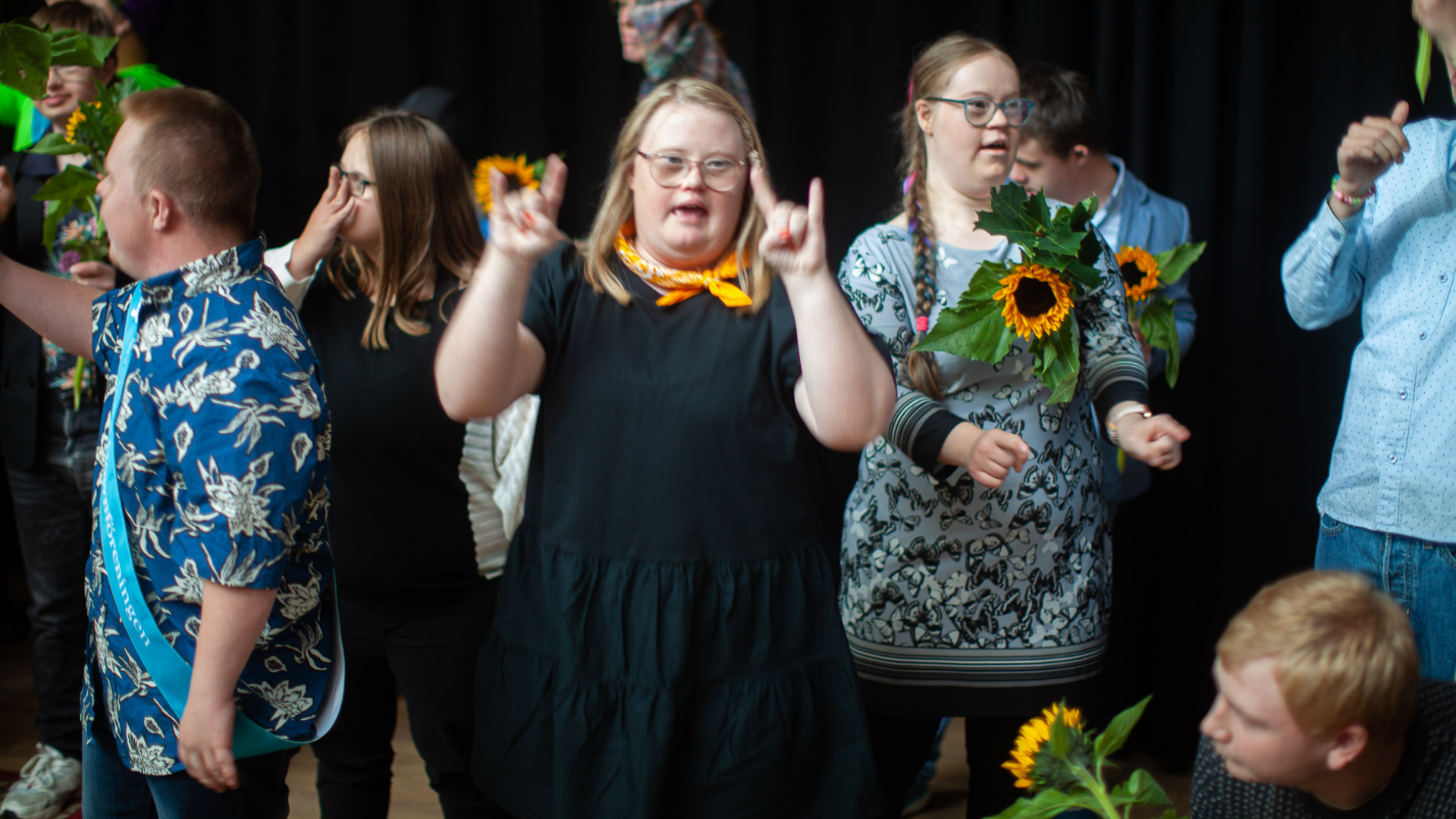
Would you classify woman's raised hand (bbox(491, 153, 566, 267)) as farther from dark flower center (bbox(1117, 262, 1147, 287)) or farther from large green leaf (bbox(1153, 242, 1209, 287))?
large green leaf (bbox(1153, 242, 1209, 287))

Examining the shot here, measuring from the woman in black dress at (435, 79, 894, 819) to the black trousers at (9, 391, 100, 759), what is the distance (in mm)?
1524

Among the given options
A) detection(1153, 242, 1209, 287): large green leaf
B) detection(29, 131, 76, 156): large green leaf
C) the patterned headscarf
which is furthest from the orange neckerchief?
the patterned headscarf

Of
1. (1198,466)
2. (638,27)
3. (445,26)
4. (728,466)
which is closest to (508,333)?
(728,466)

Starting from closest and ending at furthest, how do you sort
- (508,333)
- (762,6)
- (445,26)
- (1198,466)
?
(508,333), (1198,466), (762,6), (445,26)

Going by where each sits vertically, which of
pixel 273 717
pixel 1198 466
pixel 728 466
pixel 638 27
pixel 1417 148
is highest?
pixel 638 27

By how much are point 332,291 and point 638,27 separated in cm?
121

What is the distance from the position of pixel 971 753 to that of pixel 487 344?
1.04 m

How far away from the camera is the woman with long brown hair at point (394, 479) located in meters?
1.71

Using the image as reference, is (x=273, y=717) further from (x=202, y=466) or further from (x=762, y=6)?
(x=762, y=6)

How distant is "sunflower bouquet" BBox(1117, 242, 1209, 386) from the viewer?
76.1 inches

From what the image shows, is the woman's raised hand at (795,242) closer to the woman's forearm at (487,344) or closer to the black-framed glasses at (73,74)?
the woman's forearm at (487,344)

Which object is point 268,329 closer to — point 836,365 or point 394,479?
point 394,479

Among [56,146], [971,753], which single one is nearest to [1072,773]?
[971,753]

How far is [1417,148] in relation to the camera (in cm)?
148
